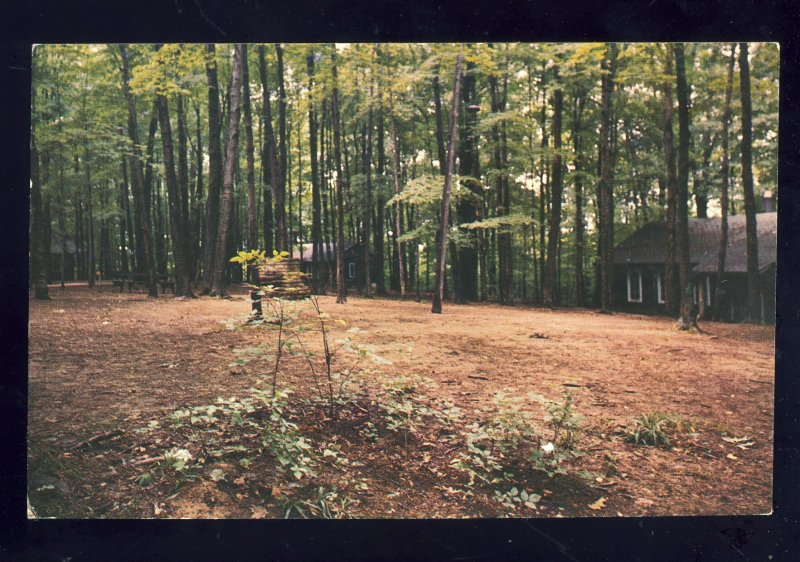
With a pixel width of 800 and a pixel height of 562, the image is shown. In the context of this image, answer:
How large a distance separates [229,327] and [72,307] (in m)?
1.10

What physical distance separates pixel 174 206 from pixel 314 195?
1.03 metres

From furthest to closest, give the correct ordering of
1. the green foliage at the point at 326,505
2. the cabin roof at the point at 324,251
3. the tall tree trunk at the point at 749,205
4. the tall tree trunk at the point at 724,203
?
the cabin roof at the point at 324,251 → the tall tree trunk at the point at 724,203 → the tall tree trunk at the point at 749,205 → the green foliage at the point at 326,505

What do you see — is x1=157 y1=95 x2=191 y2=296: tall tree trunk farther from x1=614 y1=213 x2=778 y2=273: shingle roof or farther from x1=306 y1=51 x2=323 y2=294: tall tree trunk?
x1=614 y1=213 x2=778 y2=273: shingle roof

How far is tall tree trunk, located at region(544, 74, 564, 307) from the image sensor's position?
10.9 feet

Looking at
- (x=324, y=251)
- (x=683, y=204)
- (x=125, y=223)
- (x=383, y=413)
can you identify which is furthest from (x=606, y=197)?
(x=125, y=223)

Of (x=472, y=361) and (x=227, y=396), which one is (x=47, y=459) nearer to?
(x=227, y=396)

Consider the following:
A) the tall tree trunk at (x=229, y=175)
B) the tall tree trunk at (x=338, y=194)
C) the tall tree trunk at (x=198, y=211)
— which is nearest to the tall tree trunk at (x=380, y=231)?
the tall tree trunk at (x=338, y=194)

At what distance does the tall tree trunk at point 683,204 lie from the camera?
322 cm

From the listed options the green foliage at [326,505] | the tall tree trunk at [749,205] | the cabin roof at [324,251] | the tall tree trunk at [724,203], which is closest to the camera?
the green foliage at [326,505]

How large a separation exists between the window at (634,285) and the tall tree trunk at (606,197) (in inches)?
4.6

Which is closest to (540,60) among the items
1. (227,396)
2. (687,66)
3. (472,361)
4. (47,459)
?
(687,66)

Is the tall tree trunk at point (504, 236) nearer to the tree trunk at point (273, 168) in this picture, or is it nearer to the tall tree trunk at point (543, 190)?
the tall tree trunk at point (543, 190)

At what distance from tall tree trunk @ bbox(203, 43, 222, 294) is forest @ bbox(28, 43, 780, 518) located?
0.02 metres

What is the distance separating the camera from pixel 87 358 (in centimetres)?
311
